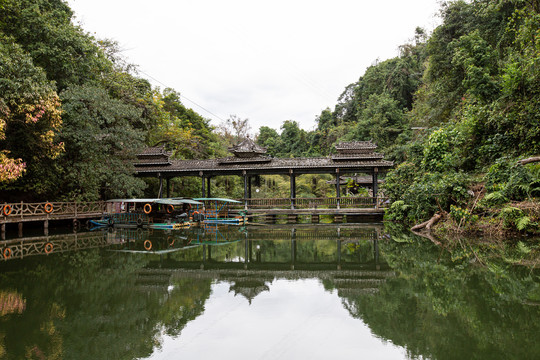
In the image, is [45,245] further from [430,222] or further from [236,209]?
[430,222]

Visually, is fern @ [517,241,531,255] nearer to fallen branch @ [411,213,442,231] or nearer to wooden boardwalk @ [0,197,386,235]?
fallen branch @ [411,213,442,231]

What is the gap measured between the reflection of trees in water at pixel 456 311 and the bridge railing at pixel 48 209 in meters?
16.2

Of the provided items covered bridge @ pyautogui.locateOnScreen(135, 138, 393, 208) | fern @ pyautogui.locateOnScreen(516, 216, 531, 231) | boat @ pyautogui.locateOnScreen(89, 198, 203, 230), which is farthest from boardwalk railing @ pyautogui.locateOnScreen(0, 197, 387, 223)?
fern @ pyautogui.locateOnScreen(516, 216, 531, 231)

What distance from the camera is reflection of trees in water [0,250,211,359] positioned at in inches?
156

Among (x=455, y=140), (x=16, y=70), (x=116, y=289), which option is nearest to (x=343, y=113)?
(x=455, y=140)

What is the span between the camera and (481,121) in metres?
14.7

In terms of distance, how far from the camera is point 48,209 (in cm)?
1694

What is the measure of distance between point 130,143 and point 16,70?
648 cm

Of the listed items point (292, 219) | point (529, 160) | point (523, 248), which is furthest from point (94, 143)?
point (529, 160)

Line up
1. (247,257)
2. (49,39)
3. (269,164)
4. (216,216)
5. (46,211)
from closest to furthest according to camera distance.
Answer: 1. (247,257)
2. (49,39)
3. (46,211)
4. (216,216)
5. (269,164)

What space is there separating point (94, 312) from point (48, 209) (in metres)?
14.4

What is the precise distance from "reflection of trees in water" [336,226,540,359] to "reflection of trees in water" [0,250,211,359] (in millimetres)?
2798

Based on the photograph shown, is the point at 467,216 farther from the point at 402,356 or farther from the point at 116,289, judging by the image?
the point at 116,289

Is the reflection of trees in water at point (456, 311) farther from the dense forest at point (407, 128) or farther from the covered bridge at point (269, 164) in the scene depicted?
the covered bridge at point (269, 164)
